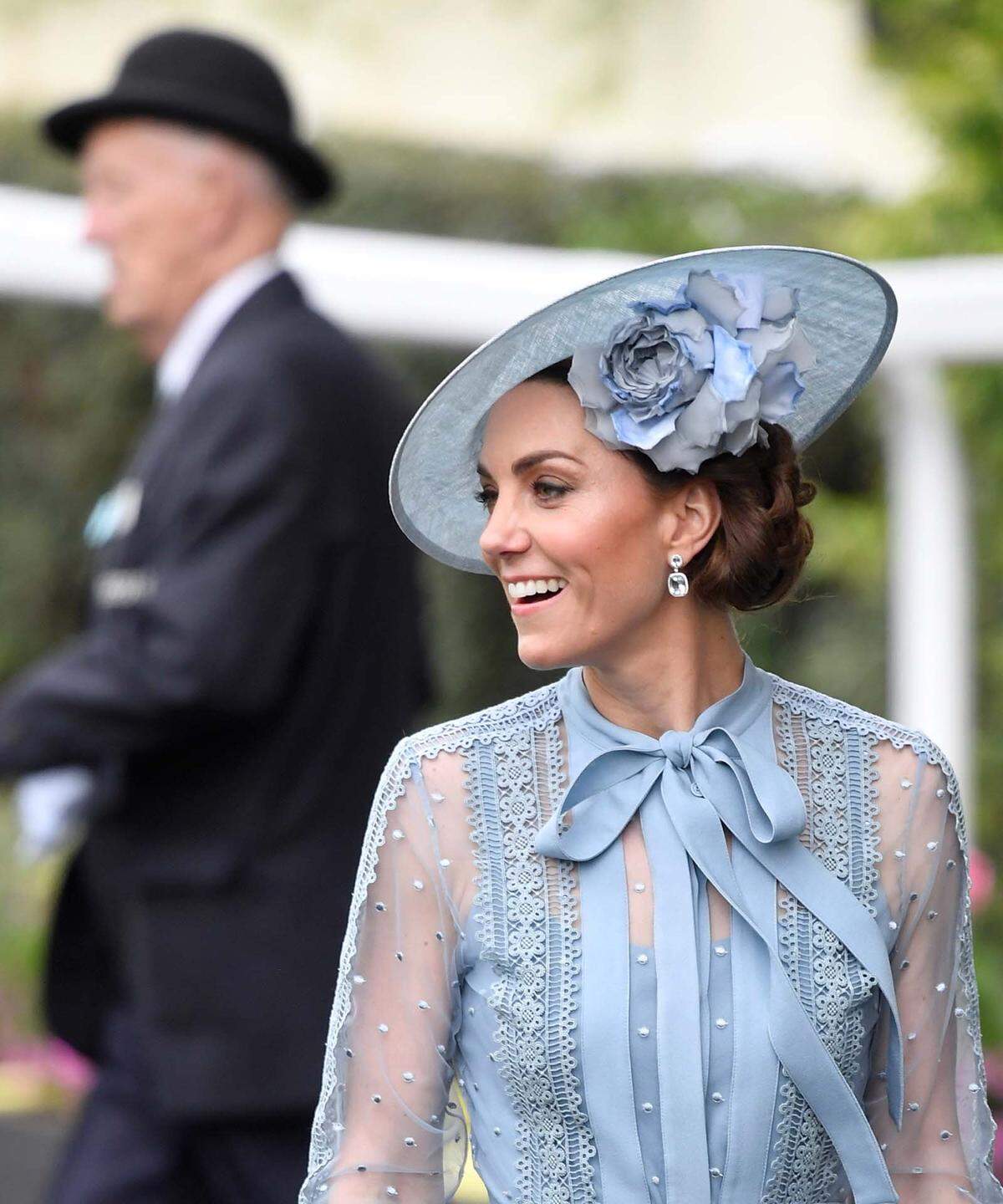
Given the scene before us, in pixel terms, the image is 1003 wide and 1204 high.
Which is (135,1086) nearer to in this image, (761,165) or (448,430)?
(448,430)

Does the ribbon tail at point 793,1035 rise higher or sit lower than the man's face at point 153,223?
lower

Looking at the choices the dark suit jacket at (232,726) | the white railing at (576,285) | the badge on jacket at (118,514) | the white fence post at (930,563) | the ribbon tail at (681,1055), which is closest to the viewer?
the ribbon tail at (681,1055)

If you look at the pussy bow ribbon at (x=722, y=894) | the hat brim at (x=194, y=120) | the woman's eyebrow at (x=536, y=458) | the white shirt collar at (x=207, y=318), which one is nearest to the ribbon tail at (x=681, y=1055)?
the pussy bow ribbon at (x=722, y=894)

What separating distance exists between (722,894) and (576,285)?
2286 mm

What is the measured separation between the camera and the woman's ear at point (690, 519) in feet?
6.01

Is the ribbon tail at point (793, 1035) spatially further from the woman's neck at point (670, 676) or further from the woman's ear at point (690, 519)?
the woman's ear at point (690, 519)

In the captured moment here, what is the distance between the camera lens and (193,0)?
9.80 m

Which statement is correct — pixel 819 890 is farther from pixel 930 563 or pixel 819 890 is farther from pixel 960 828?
pixel 930 563

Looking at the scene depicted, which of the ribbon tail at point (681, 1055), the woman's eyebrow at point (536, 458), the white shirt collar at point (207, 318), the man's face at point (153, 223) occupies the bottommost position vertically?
the ribbon tail at point (681, 1055)

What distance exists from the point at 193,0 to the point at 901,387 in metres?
6.64

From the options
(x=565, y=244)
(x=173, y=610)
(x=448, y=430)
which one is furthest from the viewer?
(x=565, y=244)

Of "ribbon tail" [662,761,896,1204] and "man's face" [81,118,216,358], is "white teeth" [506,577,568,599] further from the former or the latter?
"man's face" [81,118,216,358]

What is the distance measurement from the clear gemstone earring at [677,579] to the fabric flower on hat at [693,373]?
9 cm

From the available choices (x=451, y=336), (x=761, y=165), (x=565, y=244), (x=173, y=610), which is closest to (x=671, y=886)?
(x=173, y=610)
